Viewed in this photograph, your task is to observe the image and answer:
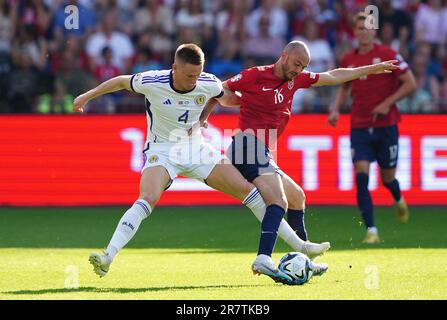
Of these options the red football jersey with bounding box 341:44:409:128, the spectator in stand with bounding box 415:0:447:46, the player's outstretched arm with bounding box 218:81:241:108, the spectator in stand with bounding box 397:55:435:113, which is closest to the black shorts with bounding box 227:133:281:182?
the player's outstretched arm with bounding box 218:81:241:108

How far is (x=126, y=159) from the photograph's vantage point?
16156 mm

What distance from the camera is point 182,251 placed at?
11.4m

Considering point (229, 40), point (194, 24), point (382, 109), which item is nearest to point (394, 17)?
point (229, 40)

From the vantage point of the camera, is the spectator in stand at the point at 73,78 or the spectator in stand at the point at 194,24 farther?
the spectator in stand at the point at 194,24

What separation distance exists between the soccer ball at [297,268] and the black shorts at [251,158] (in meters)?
0.92

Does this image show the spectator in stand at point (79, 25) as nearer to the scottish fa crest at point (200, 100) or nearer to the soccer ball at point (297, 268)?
the scottish fa crest at point (200, 100)

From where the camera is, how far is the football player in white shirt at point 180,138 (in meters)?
9.15

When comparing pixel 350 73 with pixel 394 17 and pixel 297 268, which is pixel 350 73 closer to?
pixel 297 268

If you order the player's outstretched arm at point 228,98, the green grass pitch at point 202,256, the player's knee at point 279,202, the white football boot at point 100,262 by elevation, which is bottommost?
the green grass pitch at point 202,256

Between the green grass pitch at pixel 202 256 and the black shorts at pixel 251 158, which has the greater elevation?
the black shorts at pixel 251 158

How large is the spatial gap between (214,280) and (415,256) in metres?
2.61

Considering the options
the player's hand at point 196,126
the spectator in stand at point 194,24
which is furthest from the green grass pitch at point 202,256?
the spectator in stand at point 194,24

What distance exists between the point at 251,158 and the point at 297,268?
3.81 feet
